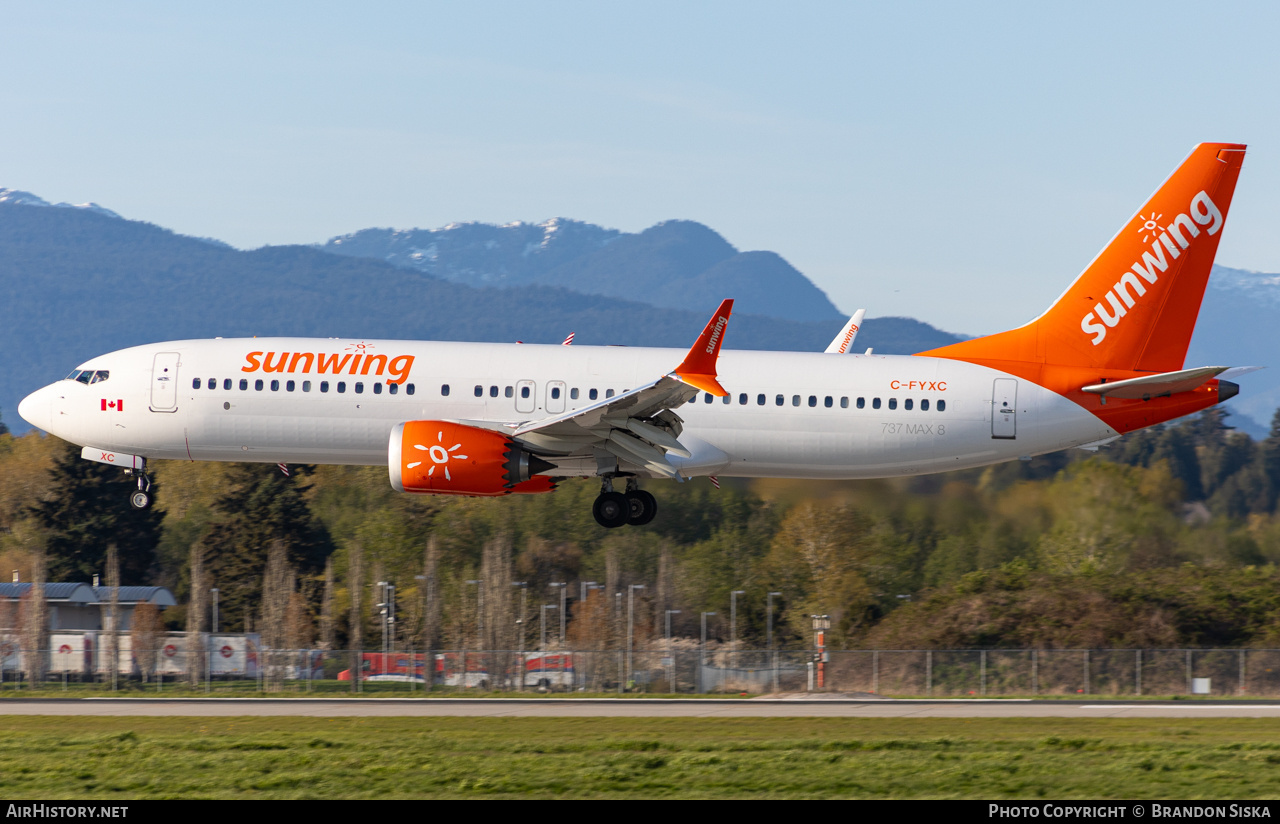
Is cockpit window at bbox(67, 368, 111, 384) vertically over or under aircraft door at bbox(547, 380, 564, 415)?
over

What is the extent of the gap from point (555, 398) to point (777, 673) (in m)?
17.8

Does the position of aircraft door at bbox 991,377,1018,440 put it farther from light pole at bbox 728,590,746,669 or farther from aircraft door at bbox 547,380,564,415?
light pole at bbox 728,590,746,669

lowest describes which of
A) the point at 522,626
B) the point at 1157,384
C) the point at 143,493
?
the point at 522,626

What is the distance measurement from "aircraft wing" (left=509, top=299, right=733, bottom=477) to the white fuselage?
87 cm

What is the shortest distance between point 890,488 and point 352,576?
3772cm

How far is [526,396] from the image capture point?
3359cm

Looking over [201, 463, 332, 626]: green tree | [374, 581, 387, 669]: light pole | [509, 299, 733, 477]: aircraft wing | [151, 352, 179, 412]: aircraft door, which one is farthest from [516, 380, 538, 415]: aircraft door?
[201, 463, 332, 626]: green tree

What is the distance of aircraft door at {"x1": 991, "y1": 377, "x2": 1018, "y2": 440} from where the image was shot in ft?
112

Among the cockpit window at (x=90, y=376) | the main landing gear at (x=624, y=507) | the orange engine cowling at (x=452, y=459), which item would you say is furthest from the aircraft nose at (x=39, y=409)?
the main landing gear at (x=624, y=507)

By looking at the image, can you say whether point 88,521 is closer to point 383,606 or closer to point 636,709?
point 383,606

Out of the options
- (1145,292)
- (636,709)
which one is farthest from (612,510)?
(1145,292)

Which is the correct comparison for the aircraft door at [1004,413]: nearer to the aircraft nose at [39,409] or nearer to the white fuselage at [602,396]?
the white fuselage at [602,396]

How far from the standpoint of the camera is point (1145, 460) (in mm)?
111000

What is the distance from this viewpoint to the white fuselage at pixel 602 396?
33.5m
